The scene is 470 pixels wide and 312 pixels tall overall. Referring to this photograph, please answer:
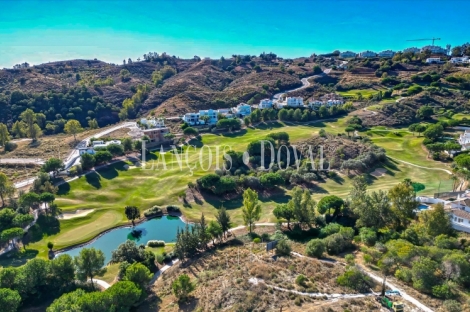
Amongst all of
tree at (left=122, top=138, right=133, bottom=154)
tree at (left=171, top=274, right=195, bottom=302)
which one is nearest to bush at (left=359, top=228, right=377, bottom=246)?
tree at (left=171, top=274, right=195, bottom=302)

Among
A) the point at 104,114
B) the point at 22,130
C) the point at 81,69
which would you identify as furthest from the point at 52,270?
the point at 81,69

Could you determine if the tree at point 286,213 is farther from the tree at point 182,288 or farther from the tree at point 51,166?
the tree at point 51,166

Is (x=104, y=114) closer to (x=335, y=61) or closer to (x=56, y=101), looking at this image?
(x=56, y=101)

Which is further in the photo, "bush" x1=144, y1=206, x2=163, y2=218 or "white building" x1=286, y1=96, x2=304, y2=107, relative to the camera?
"white building" x1=286, y1=96, x2=304, y2=107

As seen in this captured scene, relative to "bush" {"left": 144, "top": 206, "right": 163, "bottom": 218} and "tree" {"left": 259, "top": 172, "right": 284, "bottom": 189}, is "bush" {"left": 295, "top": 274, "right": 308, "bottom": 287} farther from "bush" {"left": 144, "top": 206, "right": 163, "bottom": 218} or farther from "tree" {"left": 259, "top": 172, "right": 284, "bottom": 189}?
"bush" {"left": 144, "top": 206, "right": 163, "bottom": 218}

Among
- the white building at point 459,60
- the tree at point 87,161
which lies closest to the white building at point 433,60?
the white building at point 459,60
